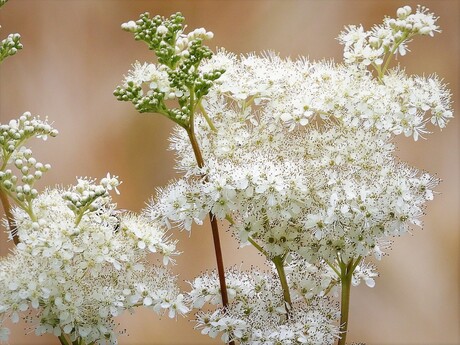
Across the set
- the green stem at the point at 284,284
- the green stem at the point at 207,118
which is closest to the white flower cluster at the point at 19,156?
the green stem at the point at 207,118

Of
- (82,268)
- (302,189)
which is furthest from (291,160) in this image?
(82,268)

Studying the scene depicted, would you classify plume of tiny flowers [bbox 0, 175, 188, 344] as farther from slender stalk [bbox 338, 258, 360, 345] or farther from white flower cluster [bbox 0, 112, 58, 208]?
slender stalk [bbox 338, 258, 360, 345]

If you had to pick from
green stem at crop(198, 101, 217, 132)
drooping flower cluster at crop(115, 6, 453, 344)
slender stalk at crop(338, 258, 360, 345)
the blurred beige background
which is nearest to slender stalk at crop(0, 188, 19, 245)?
drooping flower cluster at crop(115, 6, 453, 344)

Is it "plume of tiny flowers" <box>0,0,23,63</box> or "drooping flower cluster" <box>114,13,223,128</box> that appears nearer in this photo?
"drooping flower cluster" <box>114,13,223,128</box>

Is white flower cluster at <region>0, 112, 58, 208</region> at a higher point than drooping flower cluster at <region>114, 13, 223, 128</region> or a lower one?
lower

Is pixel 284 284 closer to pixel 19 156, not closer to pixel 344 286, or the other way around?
pixel 344 286

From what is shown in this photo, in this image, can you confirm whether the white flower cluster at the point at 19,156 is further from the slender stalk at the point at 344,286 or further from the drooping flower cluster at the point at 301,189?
the slender stalk at the point at 344,286
